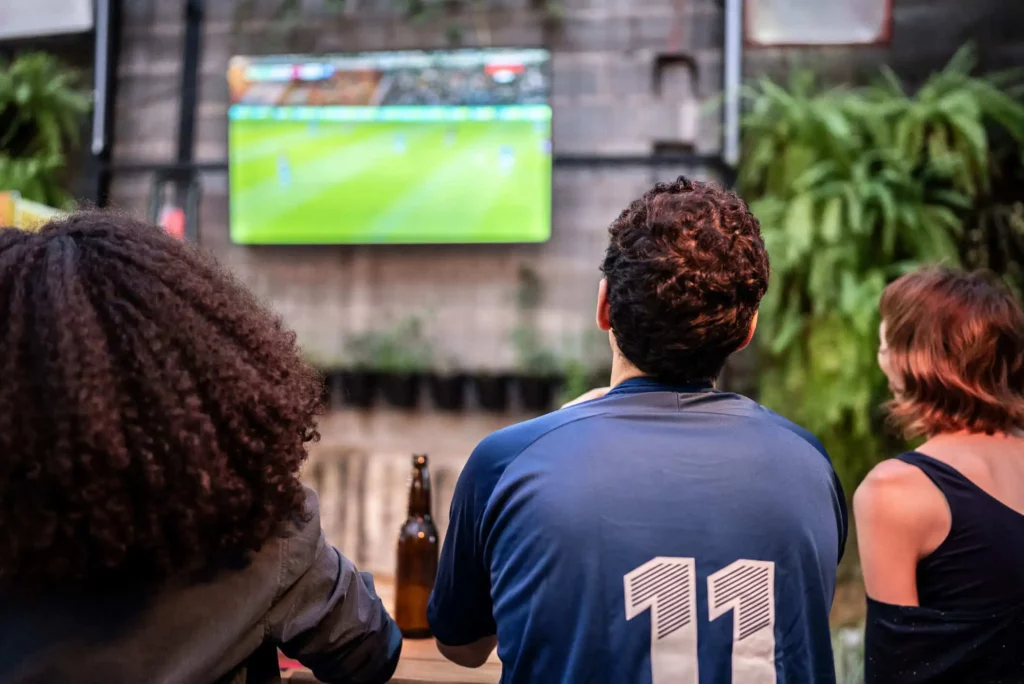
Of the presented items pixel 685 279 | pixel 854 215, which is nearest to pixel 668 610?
pixel 685 279

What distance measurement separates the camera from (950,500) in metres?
1.27

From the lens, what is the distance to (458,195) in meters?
3.16

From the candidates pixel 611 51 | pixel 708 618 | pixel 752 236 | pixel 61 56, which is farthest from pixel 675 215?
pixel 61 56

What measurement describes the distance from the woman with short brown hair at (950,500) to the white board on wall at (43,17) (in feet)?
11.5

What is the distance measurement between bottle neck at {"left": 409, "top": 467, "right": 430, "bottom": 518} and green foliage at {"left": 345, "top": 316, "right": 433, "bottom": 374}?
5.34 feet

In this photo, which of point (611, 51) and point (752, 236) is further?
point (611, 51)

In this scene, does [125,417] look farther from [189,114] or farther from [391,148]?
[189,114]

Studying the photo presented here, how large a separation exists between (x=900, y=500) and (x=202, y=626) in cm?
103

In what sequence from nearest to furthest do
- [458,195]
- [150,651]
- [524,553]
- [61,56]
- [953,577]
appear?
1. [150,651]
2. [524,553]
3. [953,577]
4. [458,195]
5. [61,56]

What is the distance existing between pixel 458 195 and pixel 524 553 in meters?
2.35

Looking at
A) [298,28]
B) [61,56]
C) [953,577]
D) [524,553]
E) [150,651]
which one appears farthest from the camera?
[61,56]

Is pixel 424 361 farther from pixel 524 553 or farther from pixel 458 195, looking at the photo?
pixel 524 553

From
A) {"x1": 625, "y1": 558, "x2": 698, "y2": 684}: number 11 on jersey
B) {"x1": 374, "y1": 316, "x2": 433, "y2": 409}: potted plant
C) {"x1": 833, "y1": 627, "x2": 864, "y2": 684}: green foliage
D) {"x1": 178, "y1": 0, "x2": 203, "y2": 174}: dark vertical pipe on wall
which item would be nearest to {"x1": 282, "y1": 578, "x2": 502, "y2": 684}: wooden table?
{"x1": 625, "y1": 558, "x2": 698, "y2": 684}: number 11 on jersey

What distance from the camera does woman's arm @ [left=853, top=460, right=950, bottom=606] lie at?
1.28 m
